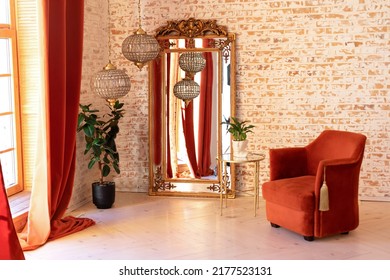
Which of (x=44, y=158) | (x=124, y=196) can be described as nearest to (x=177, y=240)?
(x=44, y=158)

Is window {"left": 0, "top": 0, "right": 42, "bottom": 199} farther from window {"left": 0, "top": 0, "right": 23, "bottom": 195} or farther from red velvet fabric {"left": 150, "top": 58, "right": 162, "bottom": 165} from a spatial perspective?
red velvet fabric {"left": 150, "top": 58, "right": 162, "bottom": 165}

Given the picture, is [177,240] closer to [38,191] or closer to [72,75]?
[38,191]

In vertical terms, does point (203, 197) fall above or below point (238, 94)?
below

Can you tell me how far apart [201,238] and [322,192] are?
1147 mm

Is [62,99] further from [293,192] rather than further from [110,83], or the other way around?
[293,192]

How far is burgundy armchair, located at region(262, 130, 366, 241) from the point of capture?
18.0 feet

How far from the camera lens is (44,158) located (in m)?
5.64

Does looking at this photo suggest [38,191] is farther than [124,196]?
No

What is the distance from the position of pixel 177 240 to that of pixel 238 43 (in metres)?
2.59

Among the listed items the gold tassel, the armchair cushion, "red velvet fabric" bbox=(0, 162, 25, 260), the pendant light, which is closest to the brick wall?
the pendant light

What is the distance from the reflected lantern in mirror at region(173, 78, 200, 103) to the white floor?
120 cm

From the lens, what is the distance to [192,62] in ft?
Result: 22.9

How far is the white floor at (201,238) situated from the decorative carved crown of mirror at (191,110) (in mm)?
507

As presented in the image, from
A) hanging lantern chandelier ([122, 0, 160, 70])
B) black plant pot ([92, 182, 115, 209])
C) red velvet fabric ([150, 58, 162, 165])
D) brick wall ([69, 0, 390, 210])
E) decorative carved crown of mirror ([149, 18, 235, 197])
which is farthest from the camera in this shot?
red velvet fabric ([150, 58, 162, 165])
